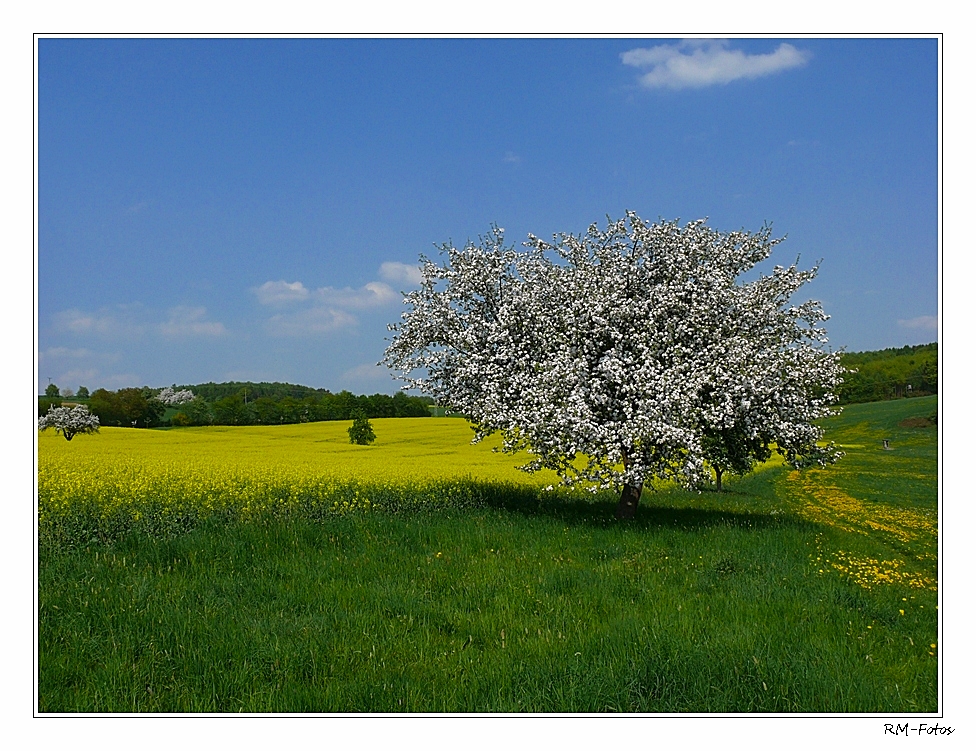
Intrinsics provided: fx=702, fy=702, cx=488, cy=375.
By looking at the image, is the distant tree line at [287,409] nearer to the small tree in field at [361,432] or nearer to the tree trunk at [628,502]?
the small tree in field at [361,432]

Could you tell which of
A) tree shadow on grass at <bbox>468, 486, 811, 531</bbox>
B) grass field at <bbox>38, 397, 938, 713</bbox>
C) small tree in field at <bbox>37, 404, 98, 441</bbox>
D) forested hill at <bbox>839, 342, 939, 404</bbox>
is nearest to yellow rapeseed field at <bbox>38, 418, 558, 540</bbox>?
grass field at <bbox>38, 397, 938, 713</bbox>

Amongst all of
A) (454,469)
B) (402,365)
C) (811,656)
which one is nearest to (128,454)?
(402,365)

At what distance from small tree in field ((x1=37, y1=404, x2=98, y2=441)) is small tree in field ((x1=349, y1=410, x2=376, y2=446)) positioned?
17.5m

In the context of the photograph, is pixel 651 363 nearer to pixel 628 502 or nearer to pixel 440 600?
pixel 628 502

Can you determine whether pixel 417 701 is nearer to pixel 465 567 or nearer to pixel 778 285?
pixel 465 567

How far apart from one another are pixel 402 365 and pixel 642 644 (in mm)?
13885

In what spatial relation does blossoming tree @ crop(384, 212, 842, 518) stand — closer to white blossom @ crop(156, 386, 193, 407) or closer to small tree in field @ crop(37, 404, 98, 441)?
small tree in field @ crop(37, 404, 98, 441)

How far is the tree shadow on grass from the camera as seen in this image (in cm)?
1791

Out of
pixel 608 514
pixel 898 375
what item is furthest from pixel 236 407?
pixel 898 375

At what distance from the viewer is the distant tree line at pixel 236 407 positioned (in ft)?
84.4

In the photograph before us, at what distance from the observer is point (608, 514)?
1967 cm

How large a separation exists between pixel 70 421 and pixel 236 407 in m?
12.9

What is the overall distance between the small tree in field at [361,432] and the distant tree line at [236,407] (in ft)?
4.19

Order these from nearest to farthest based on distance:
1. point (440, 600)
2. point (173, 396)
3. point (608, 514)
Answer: point (440, 600) < point (608, 514) < point (173, 396)
